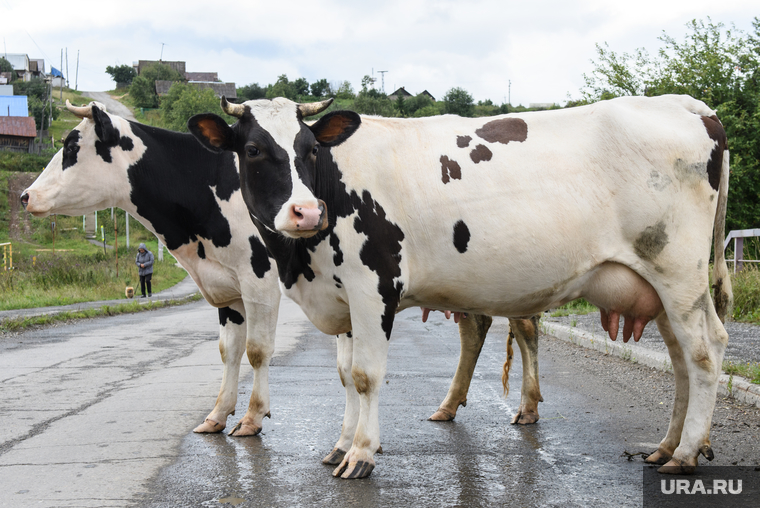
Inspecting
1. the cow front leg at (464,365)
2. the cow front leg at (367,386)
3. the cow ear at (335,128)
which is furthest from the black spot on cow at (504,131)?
the cow front leg at (464,365)

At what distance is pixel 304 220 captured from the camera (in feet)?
13.5

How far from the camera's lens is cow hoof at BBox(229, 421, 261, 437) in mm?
5668

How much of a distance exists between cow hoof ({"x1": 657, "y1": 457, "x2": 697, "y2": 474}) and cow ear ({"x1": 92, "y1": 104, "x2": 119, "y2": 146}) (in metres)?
5.12

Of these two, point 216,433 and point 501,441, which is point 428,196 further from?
point 216,433

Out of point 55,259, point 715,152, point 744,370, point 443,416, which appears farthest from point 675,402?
point 55,259

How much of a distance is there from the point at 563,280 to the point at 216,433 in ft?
10.1

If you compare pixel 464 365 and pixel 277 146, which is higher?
pixel 277 146

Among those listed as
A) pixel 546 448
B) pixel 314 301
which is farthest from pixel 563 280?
pixel 314 301

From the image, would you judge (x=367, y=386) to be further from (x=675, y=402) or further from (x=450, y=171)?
(x=675, y=402)

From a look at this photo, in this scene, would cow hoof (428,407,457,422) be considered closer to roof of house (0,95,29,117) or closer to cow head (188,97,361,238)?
cow head (188,97,361,238)

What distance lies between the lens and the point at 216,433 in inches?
229

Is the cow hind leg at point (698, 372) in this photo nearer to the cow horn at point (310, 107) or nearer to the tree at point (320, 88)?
the cow horn at point (310, 107)

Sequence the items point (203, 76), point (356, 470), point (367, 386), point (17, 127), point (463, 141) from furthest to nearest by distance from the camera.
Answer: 1. point (203, 76)
2. point (17, 127)
3. point (463, 141)
4. point (367, 386)
5. point (356, 470)

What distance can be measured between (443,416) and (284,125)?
2.96m
